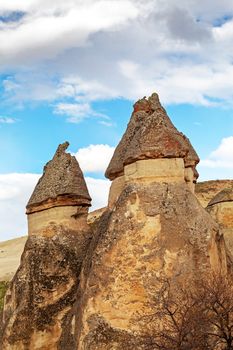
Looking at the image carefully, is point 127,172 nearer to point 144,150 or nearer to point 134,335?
point 144,150

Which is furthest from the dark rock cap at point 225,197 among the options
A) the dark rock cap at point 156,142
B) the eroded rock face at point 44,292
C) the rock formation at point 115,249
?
the dark rock cap at point 156,142

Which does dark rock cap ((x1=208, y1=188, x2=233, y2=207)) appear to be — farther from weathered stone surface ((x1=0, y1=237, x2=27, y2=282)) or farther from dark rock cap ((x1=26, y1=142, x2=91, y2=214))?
weathered stone surface ((x1=0, y1=237, x2=27, y2=282))

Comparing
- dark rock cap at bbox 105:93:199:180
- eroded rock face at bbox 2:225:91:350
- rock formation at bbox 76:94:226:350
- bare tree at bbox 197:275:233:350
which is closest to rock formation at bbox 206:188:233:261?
eroded rock face at bbox 2:225:91:350

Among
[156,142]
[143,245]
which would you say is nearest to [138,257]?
[143,245]

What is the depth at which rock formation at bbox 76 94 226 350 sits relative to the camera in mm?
10805

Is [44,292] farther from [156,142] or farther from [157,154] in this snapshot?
[156,142]

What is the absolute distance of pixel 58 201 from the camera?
556 inches

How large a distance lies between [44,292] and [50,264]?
586 millimetres

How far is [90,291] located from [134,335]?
1.08 metres

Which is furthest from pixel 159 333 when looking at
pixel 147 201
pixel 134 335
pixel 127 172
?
pixel 127 172

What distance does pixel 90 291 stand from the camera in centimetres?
1110

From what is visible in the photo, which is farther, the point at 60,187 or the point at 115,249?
the point at 60,187

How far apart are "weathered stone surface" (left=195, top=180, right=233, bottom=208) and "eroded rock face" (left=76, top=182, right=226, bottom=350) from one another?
32.6 meters

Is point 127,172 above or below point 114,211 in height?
above
